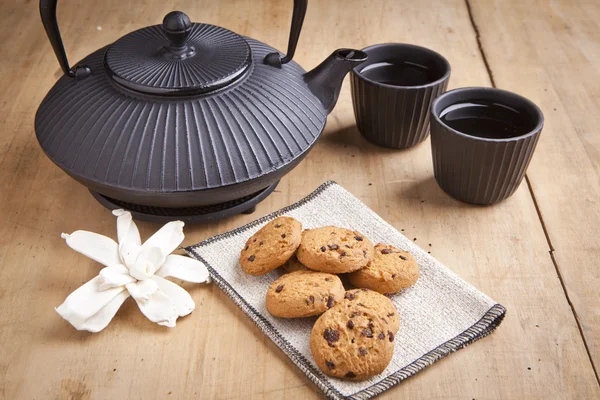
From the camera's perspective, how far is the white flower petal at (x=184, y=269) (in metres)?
0.90

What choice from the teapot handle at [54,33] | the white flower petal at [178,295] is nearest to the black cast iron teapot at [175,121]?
the teapot handle at [54,33]

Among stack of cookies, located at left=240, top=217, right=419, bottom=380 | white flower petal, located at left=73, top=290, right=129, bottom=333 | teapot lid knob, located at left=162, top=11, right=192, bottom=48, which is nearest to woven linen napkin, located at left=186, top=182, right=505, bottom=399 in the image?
stack of cookies, located at left=240, top=217, right=419, bottom=380

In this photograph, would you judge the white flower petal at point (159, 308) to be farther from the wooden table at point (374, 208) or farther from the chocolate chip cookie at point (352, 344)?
the chocolate chip cookie at point (352, 344)

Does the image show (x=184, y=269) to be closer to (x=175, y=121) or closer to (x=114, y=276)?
(x=114, y=276)

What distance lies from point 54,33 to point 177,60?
6.9 inches

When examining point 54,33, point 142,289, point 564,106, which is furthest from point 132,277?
point 564,106

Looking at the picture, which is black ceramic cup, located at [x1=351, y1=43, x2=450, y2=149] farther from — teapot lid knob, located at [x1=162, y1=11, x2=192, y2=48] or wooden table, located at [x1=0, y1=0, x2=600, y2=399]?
teapot lid knob, located at [x1=162, y1=11, x2=192, y2=48]

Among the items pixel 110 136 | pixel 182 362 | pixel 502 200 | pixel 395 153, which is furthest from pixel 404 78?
pixel 182 362

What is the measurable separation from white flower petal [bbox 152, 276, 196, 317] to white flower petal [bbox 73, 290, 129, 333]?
5 cm

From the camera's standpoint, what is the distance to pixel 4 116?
1.27m

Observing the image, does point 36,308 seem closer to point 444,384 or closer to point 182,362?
point 182,362

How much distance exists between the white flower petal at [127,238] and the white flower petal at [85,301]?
1.7 inches

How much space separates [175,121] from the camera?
2.99 ft

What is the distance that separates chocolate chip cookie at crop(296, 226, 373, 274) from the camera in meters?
0.86
